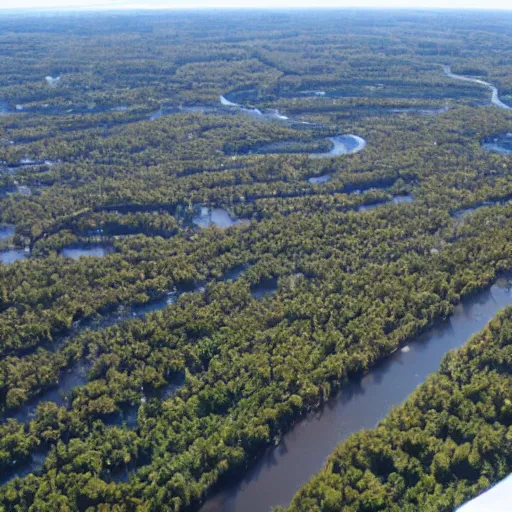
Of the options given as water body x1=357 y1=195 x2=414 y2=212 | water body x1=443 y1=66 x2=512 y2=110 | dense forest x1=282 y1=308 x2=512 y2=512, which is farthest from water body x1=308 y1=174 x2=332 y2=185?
water body x1=443 y1=66 x2=512 y2=110

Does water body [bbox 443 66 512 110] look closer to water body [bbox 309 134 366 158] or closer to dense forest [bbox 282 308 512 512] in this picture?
water body [bbox 309 134 366 158]

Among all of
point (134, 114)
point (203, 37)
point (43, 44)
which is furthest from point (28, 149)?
point (203, 37)

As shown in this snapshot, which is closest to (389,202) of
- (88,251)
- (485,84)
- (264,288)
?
(264,288)

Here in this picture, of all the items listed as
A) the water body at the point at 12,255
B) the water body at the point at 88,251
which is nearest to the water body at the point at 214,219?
the water body at the point at 88,251

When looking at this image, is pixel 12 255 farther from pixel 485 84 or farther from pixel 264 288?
pixel 485 84

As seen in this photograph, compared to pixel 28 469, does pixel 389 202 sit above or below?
above
